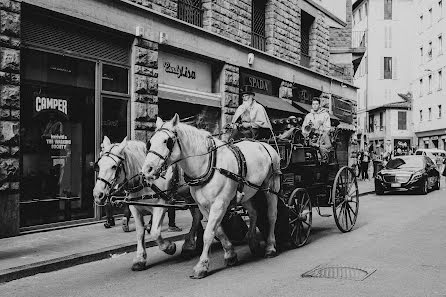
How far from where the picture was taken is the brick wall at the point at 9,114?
9.66 metres

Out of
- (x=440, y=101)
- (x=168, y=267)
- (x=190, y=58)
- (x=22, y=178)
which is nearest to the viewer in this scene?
(x=168, y=267)

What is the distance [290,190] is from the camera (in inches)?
367

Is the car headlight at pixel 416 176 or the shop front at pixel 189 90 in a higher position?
the shop front at pixel 189 90

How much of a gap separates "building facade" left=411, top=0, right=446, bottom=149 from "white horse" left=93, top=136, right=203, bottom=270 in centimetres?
4555

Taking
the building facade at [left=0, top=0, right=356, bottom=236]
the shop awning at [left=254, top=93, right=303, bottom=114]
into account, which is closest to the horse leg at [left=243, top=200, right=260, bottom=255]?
the building facade at [left=0, top=0, right=356, bottom=236]

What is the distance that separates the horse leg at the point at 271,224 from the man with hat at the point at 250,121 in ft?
4.05

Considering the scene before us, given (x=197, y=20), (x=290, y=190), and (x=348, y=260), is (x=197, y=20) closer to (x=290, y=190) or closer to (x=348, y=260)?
(x=290, y=190)

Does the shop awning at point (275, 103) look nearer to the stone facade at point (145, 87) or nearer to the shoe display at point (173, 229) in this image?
the stone facade at point (145, 87)

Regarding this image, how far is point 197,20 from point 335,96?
1183 centimetres

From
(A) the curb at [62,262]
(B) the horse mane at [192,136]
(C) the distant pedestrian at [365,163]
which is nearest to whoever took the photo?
(B) the horse mane at [192,136]

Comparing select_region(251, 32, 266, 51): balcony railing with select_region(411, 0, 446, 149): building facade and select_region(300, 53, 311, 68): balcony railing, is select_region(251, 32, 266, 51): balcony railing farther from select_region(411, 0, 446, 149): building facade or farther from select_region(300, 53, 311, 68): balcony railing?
select_region(411, 0, 446, 149): building facade

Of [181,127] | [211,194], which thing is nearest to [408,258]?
[211,194]

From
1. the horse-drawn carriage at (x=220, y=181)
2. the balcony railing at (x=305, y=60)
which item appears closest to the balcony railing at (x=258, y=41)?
the balcony railing at (x=305, y=60)

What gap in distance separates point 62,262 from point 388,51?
191ft
